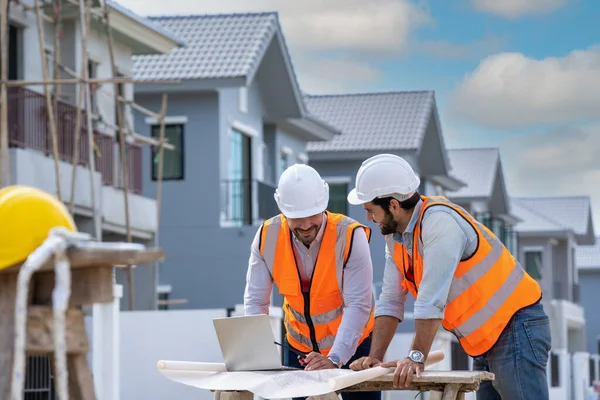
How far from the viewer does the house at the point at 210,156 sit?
93.4 feet

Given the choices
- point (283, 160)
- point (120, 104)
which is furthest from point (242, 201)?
point (120, 104)

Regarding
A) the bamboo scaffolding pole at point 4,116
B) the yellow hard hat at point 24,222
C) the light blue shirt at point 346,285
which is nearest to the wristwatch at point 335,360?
the light blue shirt at point 346,285

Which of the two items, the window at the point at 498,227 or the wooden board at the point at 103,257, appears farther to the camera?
the window at the point at 498,227

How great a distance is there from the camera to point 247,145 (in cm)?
3092

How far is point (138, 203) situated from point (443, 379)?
18388 millimetres

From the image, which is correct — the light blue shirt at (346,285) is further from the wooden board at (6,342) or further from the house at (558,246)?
the house at (558,246)

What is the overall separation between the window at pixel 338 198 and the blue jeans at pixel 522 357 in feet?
95.0

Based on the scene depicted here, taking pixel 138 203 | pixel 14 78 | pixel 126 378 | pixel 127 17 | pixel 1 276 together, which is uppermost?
pixel 127 17

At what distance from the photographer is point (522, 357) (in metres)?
6.98

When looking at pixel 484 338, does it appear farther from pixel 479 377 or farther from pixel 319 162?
pixel 319 162

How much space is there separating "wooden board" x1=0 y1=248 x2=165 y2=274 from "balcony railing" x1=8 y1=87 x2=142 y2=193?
47.7 feet

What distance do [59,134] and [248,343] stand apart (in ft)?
46.5

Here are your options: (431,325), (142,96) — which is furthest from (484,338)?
(142,96)

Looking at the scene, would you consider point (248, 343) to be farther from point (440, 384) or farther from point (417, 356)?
point (440, 384)
